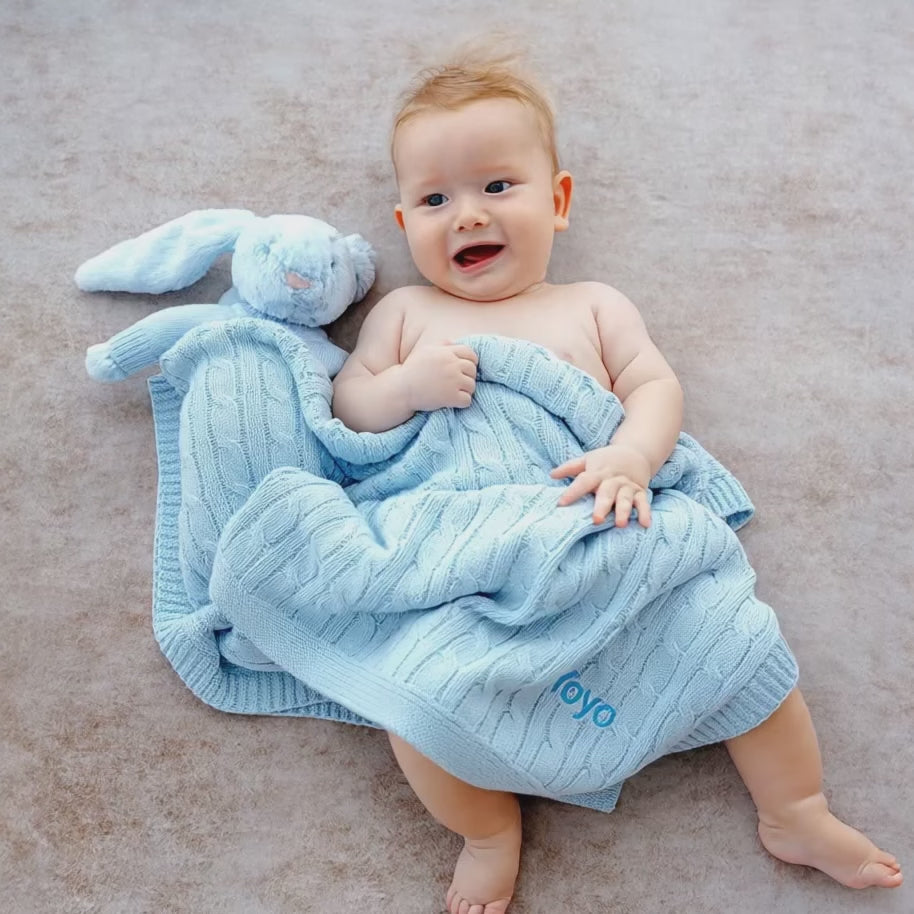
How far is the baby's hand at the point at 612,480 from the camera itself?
1082 millimetres

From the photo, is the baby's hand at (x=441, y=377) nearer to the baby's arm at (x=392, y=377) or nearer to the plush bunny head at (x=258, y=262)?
the baby's arm at (x=392, y=377)

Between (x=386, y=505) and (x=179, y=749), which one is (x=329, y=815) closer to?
(x=179, y=749)

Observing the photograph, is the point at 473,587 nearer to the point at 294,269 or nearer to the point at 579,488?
the point at 579,488

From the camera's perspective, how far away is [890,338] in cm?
A: 137

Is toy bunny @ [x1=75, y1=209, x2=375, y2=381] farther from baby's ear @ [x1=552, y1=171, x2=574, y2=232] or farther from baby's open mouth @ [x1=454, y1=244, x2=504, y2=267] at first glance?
baby's ear @ [x1=552, y1=171, x2=574, y2=232]

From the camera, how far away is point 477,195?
1.23 meters

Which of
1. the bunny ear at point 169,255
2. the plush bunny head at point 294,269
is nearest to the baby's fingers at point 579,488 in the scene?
the plush bunny head at point 294,269

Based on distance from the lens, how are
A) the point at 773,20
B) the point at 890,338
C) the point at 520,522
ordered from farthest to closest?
the point at 773,20 → the point at 890,338 → the point at 520,522

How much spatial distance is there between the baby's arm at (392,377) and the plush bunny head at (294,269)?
0.21ft

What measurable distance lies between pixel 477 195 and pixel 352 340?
0.93 ft

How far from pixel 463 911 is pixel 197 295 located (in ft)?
2.87

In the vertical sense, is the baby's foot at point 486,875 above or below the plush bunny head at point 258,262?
below

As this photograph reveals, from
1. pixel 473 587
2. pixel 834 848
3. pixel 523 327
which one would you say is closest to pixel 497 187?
pixel 523 327

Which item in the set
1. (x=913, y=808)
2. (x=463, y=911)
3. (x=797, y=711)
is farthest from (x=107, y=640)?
(x=913, y=808)
